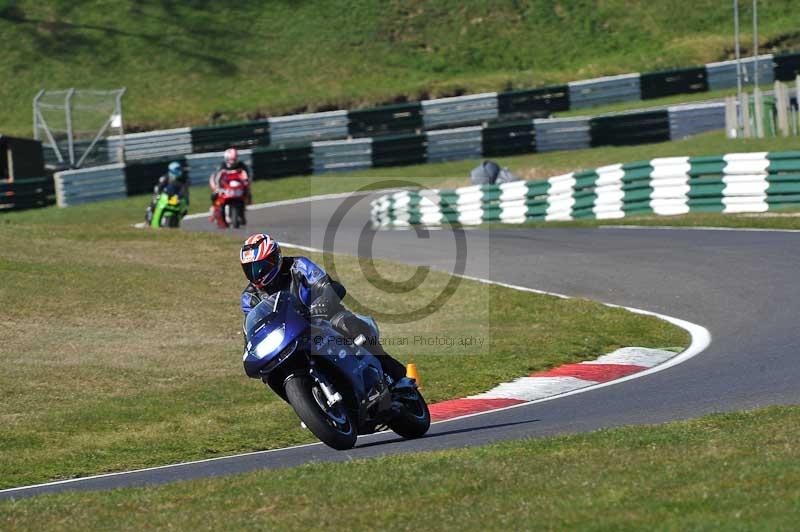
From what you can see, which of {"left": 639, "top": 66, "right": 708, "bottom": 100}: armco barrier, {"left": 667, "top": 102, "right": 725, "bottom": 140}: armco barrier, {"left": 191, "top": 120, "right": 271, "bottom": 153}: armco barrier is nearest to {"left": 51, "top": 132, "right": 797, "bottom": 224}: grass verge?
{"left": 667, "top": 102, "right": 725, "bottom": 140}: armco barrier

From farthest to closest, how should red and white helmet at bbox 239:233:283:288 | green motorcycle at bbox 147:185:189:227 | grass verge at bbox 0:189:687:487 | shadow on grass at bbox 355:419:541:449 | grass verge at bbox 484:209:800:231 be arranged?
1. green motorcycle at bbox 147:185:189:227
2. grass verge at bbox 484:209:800:231
3. grass verge at bbox 0:189:687:487
4. shadow on grass at bbox 355:419:541:449
5. red and white helmet at bbox 239:233:283:288

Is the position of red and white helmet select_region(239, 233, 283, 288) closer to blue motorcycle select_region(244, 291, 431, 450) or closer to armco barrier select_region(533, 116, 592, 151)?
blue motorcycle select_region(244, 291, 431, 450)

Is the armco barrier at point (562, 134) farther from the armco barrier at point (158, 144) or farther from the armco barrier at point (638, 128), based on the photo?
the armco barrier at point (158, 144)

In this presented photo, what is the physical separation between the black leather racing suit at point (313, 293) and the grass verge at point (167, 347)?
6.54ft

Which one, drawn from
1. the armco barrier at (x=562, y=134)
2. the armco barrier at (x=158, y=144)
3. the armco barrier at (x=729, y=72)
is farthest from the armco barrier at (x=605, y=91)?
the armco barrier at (x=158, y=144)

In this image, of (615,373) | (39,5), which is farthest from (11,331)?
(39,5)

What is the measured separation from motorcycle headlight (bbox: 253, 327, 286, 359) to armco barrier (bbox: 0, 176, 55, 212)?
26337 millimetres

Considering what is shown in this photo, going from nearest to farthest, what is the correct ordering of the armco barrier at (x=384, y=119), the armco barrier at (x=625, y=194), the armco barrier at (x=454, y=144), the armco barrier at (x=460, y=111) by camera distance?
the armco barrier at (x=625, y=194) → the armco barrier at (x=454, y=144) → the armco barrier at (x=384, y=119) → the armco barrier at (x=460, y=111)

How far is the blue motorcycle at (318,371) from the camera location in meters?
8.94

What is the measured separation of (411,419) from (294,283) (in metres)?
1.58

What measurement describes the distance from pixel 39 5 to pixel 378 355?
41.7 m

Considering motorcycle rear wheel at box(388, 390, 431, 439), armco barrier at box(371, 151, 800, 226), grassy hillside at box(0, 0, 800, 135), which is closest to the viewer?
motorcycle rear wheel at box(388, 390, 431, 439)

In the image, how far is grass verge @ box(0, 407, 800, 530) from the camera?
653 centimetres

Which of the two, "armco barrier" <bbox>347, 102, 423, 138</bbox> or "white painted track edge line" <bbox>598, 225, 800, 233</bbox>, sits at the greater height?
"armco barrier" <bbox>347, 102, 423, 138</bbox>
